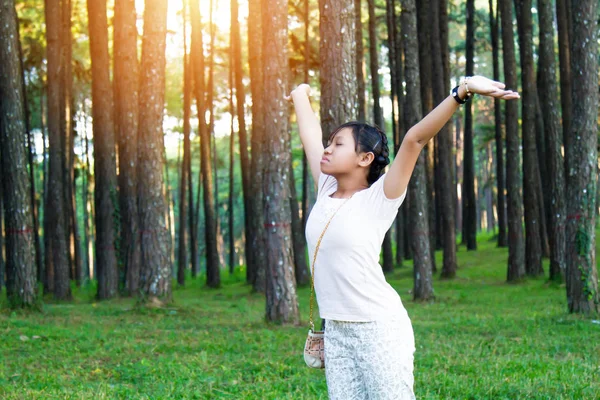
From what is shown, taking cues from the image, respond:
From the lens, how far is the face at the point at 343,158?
4.14 meters

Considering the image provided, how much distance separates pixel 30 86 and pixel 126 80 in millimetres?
13069

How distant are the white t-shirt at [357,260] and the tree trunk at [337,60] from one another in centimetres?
600

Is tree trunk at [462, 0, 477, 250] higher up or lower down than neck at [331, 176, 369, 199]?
higher up

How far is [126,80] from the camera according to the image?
19609 mm

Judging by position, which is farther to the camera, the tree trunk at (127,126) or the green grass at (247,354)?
the tree trunk at (127,126)

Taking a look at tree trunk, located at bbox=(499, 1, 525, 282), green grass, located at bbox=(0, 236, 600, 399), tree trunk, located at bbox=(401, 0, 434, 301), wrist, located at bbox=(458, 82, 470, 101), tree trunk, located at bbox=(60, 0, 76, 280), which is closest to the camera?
wrist, located at bbox=(458, 82, 470, 101)

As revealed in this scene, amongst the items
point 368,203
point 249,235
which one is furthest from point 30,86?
point 368,203

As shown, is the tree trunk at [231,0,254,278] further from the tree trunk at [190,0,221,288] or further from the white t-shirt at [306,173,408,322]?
the white t-shirt at [306,173,408,322]

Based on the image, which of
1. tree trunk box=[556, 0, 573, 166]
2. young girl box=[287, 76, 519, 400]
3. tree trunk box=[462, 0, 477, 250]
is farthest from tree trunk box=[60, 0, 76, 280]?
young girl box=[287, 76, 519, 400]

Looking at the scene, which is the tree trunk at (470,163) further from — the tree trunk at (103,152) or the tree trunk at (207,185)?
the tree trunk at (103,152)

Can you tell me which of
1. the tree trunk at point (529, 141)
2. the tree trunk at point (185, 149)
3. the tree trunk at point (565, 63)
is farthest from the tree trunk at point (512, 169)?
the tree trunk at point (185, 149)

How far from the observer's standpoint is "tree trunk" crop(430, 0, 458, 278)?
2312cm

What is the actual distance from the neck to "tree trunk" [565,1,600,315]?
9.09 metres

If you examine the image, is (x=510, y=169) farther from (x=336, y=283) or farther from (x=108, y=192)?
(x=336, y=283)
